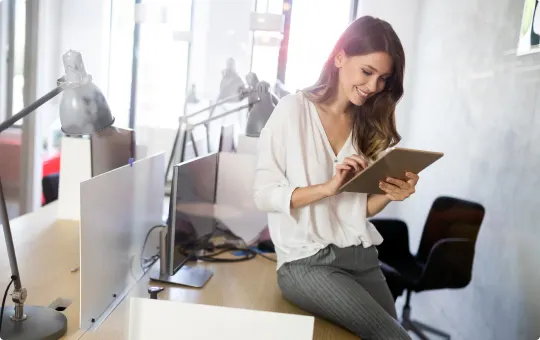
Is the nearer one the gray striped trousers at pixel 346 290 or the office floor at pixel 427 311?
the gray striped trousers at pixel 346 290

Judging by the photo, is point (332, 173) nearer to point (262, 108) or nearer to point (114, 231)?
point (114, 231)

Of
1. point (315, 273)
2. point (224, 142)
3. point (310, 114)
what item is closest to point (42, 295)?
point (315, 273)

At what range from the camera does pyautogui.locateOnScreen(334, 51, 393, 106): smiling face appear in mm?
1411

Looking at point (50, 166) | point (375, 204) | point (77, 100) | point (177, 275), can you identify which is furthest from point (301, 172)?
point (50, 166)

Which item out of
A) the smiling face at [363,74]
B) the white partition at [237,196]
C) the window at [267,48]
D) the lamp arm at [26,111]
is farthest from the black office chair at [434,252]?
the lamp arm at [26,111]

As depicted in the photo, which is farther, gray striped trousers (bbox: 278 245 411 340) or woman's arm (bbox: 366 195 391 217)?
woman's arm (bbox: 366 195 391 217)

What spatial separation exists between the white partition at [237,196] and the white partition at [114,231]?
0.36 meters

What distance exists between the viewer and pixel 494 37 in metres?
1.75

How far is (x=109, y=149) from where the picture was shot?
1850mm

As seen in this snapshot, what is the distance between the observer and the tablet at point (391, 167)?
1.17 meters

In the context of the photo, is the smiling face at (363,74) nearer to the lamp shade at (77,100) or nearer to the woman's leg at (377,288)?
the woman's leg at (377,288)

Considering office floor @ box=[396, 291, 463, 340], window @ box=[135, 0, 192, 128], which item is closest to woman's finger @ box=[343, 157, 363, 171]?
office floor @ box=[396, 291, 463, 340]

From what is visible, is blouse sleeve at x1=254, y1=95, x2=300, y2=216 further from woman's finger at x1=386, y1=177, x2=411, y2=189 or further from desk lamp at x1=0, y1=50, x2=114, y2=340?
desk lamp at x1=0, y1=50, x2=114, y2=340

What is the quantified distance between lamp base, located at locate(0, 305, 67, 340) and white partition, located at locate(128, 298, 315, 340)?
0.22m
